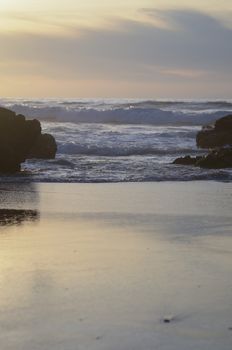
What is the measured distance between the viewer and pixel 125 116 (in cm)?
5188

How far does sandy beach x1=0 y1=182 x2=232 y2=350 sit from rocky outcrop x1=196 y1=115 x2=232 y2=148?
56.8ft

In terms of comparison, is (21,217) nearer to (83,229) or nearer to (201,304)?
(83,229)

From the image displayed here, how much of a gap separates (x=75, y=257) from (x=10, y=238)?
4.10 ft

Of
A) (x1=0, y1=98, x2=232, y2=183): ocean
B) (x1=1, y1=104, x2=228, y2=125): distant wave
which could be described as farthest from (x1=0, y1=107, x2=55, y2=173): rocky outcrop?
(x1=1, y1=104, x2=228, y2=125): distant wave

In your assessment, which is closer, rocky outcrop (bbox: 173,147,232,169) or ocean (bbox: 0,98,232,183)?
ocean (bbox: 0,98,232,183)

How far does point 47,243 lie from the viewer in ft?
23.6

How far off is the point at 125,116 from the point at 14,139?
118 feet

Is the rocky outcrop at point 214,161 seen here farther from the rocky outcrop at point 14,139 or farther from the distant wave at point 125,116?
the distant wave at point 125,116

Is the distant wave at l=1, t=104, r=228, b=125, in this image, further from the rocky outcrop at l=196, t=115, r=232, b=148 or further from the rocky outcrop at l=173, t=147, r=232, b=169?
the rocky outcrop at l=173, t=147, r=232, b=169

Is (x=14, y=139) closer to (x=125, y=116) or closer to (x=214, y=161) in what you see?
(x=214, y=161)

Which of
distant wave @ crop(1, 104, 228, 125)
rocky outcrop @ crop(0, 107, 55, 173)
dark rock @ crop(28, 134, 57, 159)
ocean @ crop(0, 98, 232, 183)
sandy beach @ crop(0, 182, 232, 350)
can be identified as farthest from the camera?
distant wave @ crop(1, 104, 228, 125)

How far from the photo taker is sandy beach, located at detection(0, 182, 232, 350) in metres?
4.36

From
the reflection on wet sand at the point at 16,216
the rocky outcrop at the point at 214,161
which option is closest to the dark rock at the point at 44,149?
the rocky outcrop at the point at 214,161

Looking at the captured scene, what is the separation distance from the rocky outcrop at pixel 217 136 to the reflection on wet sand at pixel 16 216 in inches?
698
